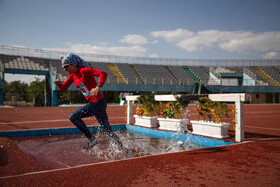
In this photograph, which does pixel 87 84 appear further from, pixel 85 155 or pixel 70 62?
pixel 85 155

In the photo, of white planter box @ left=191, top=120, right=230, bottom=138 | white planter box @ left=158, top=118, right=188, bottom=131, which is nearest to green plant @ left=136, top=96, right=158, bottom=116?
white planter box @ left=158, top=118, right=188, bottom=131

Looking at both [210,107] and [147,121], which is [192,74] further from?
[210,107]

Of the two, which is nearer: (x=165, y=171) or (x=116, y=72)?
(x=165, y=171)

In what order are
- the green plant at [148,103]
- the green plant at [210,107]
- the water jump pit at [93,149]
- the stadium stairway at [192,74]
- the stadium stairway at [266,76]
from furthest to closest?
the stadium stairway at [266,76] < the stadium stairway at [192,74] < the green plant at [148,103] < the green plant at [210,107] < the water jump pit at [93,149]

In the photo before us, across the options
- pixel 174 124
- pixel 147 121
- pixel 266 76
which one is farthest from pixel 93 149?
pixel 266 76

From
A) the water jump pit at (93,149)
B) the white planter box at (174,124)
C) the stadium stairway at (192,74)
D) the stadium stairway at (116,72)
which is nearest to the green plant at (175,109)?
the white planter box at (174,124)

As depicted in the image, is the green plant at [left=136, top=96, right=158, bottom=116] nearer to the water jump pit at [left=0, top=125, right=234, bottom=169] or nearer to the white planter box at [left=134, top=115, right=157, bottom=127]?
the white planter box at [left=134, top=115, right=157, bottom=127]

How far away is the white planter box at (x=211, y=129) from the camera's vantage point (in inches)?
242

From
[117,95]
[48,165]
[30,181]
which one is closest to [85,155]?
[48,165]

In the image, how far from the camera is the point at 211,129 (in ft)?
20.8

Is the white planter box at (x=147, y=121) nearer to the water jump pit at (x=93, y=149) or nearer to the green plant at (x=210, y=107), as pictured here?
the water jump pit at (x=93, y=149)

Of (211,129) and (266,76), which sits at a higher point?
(266,76)

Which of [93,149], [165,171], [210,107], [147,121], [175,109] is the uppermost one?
[210,107]

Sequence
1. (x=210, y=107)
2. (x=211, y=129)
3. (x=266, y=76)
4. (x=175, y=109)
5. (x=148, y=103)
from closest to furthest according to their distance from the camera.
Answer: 1. (x=211, y=129)
2. (x=210, y=107)
3. (x=175, y=109)
4. (x=148, y=103)
5. (x=266, y=76)
